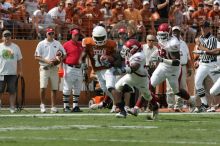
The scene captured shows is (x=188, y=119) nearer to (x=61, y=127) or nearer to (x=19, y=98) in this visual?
(x=61, y=127)

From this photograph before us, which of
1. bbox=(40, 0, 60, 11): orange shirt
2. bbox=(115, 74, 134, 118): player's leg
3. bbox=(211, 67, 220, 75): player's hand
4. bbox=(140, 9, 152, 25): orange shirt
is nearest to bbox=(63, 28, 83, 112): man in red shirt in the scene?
bbox=(211, 67, 220, 75): player's hand

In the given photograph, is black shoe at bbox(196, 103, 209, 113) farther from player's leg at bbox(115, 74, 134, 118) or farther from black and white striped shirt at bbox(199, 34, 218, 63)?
player's leg at bbox(115, 74, 134, 118)

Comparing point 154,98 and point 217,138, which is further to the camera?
point 154,98

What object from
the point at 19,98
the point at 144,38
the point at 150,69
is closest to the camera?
the point at 150,69

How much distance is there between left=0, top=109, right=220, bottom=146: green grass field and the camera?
10859mm

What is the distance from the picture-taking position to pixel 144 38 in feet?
79.5

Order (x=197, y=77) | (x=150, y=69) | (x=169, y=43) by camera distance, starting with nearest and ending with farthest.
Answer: (x=169, y=43) → (x=197, y=77) → (x=150, y=69)

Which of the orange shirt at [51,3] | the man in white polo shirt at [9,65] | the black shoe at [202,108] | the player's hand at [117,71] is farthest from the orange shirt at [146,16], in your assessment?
the player's hand at [117,71]

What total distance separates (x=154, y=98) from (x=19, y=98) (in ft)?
25.1

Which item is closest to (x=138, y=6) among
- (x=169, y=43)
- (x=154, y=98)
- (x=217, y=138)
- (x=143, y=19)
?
(x=143, y=19)

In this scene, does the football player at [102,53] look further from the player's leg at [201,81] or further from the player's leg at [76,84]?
the player's leg at [201,81]

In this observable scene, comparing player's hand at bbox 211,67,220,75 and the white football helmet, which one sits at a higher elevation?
the white football helmet

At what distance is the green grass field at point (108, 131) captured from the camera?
428 inches

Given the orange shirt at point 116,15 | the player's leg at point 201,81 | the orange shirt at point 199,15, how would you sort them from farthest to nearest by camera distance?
the orange shirt at point 199,15 → the orange shirt at point 116,15 → the player's leg at point 201,81
